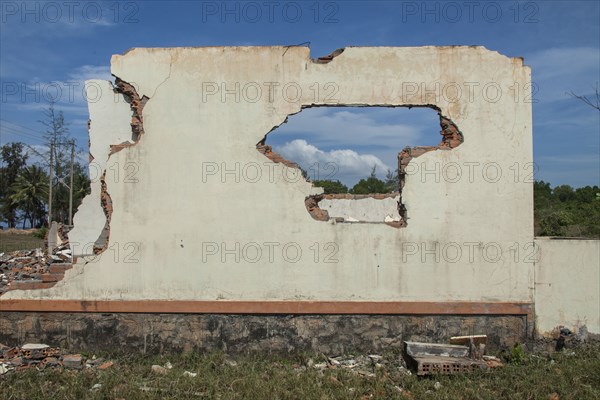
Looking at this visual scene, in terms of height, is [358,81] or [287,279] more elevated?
[358,81]

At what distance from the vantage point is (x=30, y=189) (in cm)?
4416

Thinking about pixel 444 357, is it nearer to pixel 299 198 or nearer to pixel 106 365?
pixel 299 198

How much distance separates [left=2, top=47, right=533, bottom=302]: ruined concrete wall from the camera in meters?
6.96

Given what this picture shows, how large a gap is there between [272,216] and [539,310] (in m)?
3.95

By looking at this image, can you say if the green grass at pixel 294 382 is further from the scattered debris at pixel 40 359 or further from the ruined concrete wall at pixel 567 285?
the ruined concrete wall at pixel 567 285

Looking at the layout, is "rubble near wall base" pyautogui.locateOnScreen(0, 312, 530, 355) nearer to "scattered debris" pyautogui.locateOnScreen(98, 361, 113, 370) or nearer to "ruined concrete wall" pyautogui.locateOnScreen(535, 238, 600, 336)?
"scattered debris" pyautogui.locateOnScreen(98, 361, 113, 370)

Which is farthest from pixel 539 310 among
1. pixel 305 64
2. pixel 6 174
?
pixel 6 174

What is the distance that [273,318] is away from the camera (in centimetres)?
694

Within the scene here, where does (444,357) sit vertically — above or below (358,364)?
above

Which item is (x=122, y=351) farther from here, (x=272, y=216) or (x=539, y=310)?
(x=539, y=310)

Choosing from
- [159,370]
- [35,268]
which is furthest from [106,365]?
[35,268]

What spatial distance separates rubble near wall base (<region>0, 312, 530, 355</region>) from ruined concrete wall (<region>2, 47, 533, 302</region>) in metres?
0.29

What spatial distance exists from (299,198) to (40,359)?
401 cm

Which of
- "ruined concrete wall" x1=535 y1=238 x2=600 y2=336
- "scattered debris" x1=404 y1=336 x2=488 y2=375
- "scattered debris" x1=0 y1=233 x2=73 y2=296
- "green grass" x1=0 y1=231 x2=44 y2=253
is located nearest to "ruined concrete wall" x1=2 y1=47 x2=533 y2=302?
"scattered debris" x1=0 y1=233 x2=73 y2=296
